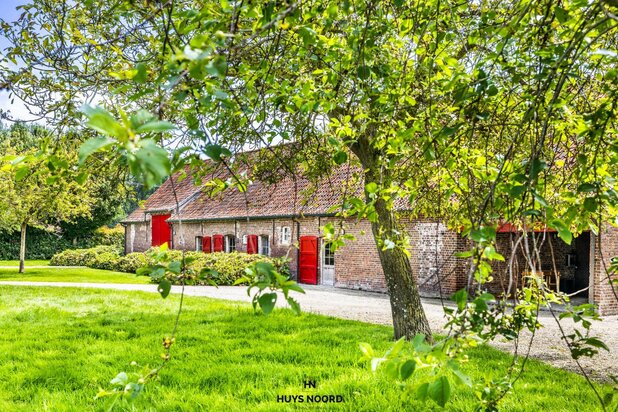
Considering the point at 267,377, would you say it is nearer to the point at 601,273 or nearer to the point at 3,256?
the point at 601,273

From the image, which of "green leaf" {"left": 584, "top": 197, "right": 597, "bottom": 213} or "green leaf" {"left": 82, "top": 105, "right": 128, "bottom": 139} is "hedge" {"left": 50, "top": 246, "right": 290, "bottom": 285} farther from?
"green leaf" {"left": 82, "top": 105, "right": 128, "bottom": 139}

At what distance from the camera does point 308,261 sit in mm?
18828

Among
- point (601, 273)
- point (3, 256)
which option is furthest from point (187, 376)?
point (3, 256)

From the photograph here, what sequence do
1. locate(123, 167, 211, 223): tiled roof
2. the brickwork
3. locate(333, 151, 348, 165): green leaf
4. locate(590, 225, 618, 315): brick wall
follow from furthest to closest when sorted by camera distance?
locate(123, 167, 211, 223): tiled roof
the brickwork
locate(590, 225, 618, 315): brick wall
locate(333, 151, 348, 165): green leaf

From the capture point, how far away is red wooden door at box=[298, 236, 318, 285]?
18391mm

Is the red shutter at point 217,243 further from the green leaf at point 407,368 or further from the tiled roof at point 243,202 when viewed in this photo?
the green leaf at point 407,368

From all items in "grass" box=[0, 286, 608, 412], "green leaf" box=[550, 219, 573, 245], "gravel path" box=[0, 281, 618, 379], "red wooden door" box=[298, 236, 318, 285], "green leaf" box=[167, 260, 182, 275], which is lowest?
"gravel path" box=[0, 281, 618, 379]

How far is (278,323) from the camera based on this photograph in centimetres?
805

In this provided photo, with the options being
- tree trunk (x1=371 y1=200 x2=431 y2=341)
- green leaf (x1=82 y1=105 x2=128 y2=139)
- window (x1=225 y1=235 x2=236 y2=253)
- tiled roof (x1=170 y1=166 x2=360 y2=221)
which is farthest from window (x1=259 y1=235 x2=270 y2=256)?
green leaf (x1=82 y1=105 x2=128 y2=139)

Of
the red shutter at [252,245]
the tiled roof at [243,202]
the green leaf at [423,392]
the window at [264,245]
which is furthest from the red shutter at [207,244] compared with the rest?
the green leaf at [423,392]

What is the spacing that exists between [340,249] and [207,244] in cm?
964

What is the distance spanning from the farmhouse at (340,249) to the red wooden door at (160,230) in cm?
7

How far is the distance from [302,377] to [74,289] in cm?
1118

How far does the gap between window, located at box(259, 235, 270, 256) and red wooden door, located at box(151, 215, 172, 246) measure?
8524 mm
